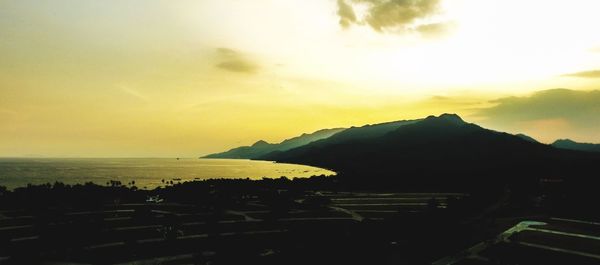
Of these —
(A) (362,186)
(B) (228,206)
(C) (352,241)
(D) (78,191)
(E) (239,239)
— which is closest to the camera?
(C) (352,241)

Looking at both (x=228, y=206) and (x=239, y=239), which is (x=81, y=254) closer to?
(x=239, y=239)

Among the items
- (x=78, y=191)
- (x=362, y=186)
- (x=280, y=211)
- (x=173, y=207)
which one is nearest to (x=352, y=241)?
(x=280, y=211)

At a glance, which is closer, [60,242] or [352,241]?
[352,241]

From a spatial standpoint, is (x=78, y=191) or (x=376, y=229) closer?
(x=376, y=229)

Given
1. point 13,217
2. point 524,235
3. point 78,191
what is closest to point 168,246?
point 13,217

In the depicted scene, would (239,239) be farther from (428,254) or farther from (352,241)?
(428,254)

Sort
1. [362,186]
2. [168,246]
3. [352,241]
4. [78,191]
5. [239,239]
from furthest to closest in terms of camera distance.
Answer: [362,186], [78,191], [239,239], [168,246], [352,241]
